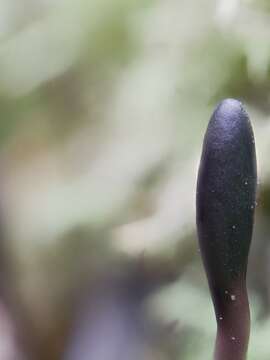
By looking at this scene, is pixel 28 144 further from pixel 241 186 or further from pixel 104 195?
pixel 241 186

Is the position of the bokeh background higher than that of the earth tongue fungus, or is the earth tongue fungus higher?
the bokeh background

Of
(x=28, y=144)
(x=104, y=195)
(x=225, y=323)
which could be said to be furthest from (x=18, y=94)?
(x=225, y=323)

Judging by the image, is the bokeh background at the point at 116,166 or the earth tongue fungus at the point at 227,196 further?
the bokeh background at the point at 116,166

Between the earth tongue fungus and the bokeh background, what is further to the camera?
the bokeh background

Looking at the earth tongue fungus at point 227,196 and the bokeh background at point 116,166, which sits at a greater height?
the bokeh background at point 116,166
